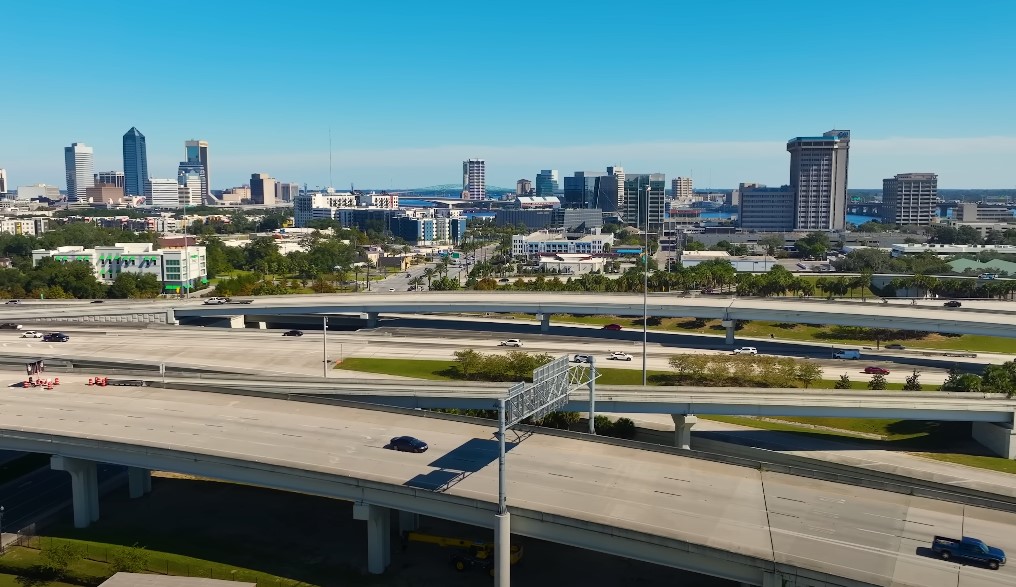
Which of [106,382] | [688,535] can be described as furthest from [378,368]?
[688,535]

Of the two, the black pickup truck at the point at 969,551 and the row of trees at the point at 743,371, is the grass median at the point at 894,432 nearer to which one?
the row of trees at the point at 743,371

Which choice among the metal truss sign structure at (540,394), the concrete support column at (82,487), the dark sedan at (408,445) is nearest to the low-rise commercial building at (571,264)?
the metal truss sign structure at (540,394)

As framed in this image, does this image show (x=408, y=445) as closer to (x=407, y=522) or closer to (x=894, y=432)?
(x=407, y=522)

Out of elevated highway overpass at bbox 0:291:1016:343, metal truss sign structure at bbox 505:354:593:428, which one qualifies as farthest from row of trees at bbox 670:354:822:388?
metal truss sign structure at bbox 505:354:593:428

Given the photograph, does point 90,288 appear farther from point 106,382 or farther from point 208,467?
point 208,467

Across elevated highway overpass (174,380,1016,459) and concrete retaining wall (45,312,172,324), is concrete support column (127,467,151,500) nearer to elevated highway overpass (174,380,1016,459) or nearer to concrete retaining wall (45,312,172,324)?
elevated highway overpass (174,380,1016,459)

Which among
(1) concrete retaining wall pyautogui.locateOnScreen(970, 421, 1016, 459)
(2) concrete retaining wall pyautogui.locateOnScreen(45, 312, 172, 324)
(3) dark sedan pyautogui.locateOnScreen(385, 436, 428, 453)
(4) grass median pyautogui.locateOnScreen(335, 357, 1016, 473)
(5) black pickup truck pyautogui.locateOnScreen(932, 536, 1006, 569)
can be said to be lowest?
(4) grass median pyautogui.locateOnScreen(335, 357, 1016, 473)

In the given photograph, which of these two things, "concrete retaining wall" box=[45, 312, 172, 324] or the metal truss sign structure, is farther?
"concrete retaining wall" box=[45, 312, 172, 324]
